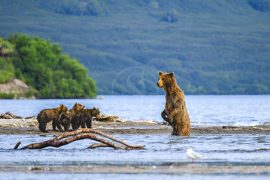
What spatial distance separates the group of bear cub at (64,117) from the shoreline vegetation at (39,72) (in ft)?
374

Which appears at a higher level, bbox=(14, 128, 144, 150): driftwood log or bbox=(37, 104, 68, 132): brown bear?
bbox=(37, 104, 68, 132): brown bear

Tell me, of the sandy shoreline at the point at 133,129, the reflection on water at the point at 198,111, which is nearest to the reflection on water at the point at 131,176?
the sandy shoreline at the point at 133,129

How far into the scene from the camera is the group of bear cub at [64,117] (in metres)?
37.8

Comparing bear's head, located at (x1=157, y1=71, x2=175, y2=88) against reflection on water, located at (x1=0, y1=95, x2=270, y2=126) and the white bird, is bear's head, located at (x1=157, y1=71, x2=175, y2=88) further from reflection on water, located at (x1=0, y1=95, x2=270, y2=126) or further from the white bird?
reflection on water, located at (x1=0, y1=95, x2=270, y2=126)

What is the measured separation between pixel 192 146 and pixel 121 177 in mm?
8301

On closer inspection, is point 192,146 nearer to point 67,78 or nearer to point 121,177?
point 121,177

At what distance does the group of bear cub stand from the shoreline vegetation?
374 feet

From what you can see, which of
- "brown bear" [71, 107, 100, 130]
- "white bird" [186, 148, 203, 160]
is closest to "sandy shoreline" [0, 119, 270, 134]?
"brown bear" [71, 107, 100, 130]

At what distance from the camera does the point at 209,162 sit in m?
25.5

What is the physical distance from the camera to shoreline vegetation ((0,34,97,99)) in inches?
6174

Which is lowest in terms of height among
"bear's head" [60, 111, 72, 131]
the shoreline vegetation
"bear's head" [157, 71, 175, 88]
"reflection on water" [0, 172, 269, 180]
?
"reflection on water" [0, 172, 269, 180]

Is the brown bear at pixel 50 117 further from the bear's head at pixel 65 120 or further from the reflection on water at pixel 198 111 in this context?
the reflection on water at pixel 198 111

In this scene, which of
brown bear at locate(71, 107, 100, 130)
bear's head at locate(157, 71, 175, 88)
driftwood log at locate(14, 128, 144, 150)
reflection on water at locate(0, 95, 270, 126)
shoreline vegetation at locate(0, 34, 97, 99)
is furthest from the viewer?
shoreline vegetation at locate(0, 34, 97, 99)

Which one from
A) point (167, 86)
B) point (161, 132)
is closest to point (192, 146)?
point (167, 86)
